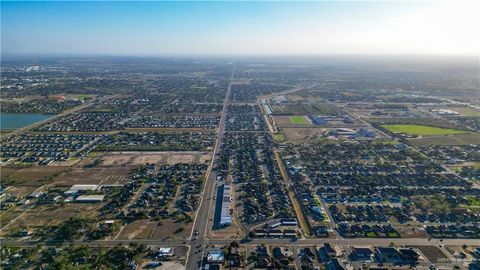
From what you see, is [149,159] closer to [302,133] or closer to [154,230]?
[154,230]

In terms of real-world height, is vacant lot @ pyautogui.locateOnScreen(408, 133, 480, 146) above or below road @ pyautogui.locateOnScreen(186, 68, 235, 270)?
above

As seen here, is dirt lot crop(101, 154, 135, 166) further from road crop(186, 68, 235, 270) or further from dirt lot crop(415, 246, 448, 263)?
dirt lot crop(415, 246, 448, 263)

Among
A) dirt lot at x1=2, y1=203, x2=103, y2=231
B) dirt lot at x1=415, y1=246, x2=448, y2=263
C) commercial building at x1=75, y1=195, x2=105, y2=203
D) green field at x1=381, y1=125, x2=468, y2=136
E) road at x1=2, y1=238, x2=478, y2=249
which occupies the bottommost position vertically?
dirt lot at x1=415, y1=246, x2=448, y2=263

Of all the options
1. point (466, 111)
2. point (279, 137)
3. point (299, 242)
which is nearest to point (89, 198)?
point (299, 242)

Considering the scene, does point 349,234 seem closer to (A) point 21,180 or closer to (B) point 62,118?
(A) point 21,180

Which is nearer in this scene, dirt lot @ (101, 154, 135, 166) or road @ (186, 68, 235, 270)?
road @ (186, 68, 235, 270)

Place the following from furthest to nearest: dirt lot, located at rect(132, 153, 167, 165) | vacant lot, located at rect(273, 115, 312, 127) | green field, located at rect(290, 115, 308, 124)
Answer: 1. green field, located at rect(290, 115, 308, 124)
2. vacant lot, located at rect(273, 115, 312, 127)
3. dirt lot, located at rect(132, 153, 167, 165)

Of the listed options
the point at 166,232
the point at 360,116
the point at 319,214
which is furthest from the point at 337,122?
the point at 166,232

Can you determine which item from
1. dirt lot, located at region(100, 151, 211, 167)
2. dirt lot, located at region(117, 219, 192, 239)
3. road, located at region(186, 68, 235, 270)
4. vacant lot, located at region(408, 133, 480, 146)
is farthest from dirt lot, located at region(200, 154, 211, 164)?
vacant lot, located at region(408, 133, 480, 146)
